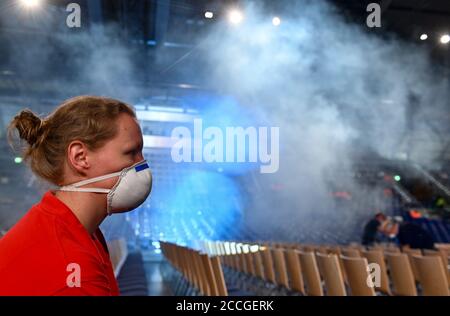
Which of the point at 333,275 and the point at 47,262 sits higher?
the point at 47,262

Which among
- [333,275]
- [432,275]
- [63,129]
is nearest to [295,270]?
[333,275]

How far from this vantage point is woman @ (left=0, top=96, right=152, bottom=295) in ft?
2.21

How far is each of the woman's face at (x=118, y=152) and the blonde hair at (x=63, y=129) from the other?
0.04 ft

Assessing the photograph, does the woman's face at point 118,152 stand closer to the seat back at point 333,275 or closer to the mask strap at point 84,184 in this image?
the mask strap at point 84,184

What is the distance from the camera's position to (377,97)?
5.84m

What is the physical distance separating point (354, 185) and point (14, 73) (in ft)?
30.5

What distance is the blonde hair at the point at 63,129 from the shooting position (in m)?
0.79

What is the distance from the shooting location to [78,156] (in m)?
0.81

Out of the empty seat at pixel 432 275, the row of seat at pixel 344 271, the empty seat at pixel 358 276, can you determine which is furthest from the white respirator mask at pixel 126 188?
the empty seat at pixel 432 275

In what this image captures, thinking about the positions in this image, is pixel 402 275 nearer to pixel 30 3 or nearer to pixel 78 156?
pixel 78 156

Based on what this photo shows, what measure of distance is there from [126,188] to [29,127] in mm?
198

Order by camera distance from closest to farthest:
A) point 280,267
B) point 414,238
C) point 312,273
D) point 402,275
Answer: point 312,273 → point 402,275 → point 280,267 → point 414,238
